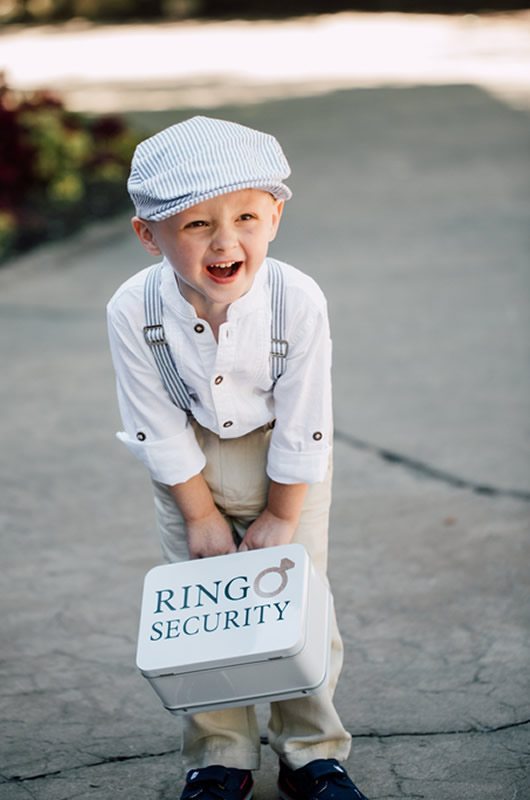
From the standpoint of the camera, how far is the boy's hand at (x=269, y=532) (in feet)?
7.64

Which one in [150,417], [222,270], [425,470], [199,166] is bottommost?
[425,470]

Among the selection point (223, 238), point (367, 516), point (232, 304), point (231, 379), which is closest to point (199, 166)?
point (223, 238)

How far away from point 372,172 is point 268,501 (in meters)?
6.61

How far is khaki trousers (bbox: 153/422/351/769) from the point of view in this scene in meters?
2.38

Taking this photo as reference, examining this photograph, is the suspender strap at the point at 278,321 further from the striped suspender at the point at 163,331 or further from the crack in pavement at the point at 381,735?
the crack in pavement at the point at 381,735

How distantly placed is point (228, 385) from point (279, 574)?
355mm

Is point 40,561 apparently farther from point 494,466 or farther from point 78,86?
point 78,86

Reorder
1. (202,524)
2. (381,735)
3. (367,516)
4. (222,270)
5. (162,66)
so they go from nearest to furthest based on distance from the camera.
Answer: (222,270), (202,524), (381,735), (367,516), (162,66)

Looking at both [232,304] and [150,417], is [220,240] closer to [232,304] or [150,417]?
[232,304]

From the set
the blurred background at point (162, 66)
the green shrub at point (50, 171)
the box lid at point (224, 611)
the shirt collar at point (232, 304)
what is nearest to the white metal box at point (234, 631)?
the box lid at point (224, 611)

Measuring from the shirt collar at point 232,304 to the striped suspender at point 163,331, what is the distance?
0.04ft

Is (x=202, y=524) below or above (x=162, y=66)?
above

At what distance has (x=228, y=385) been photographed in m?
2.25

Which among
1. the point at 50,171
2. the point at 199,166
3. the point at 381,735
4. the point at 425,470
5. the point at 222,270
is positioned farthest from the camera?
the point at 50,171
